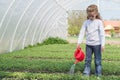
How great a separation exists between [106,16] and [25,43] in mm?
15075

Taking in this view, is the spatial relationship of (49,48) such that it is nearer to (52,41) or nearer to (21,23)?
(21,23)

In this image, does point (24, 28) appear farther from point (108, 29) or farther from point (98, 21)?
point (108, 29)

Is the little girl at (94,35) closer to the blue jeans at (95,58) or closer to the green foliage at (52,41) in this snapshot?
the blue jeans at (95,58)

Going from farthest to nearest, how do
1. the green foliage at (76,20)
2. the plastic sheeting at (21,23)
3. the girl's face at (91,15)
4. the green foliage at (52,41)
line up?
the green foliage at (76,20) < the green foliage at (52,41) < the plastic sheeting at (21,23) < the girl's face at (91,15)

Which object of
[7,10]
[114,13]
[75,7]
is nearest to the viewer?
[7,10]

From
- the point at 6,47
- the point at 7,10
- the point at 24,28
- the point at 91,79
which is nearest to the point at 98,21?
the point at 91,79

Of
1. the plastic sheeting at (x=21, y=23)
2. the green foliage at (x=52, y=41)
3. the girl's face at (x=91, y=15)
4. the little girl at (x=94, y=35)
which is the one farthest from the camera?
the green foliage at (x=52, y=41)

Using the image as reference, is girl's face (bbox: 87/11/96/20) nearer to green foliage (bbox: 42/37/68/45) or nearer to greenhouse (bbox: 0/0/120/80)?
greenhouse (bbox: 0/0/120/80)

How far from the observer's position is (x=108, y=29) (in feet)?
207

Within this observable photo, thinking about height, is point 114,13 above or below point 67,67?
above

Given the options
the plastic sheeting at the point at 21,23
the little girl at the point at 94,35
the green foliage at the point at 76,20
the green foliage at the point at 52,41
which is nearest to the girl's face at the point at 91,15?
the little girl at the point at 94,35

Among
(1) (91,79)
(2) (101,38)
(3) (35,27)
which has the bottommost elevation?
(1) (91,79)

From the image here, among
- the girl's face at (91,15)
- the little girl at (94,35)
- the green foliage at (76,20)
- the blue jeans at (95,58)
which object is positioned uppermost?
the green foliage at (76,20)

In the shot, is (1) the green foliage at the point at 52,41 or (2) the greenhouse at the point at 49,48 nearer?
(2) the greenhouse at the point at 49,48
